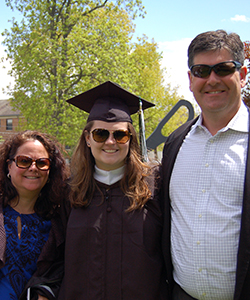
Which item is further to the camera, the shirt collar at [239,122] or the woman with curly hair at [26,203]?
the woman with curly hair at [26,203]

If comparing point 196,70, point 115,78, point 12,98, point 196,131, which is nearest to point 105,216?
point 196,131

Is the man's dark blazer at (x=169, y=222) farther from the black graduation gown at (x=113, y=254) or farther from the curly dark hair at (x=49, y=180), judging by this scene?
the curly dark hair at (x=49, y=180)

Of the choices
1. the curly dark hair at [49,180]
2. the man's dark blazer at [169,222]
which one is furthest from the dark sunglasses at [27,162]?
the man's dark blazer at [169,222]

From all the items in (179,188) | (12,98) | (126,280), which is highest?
(12,98)

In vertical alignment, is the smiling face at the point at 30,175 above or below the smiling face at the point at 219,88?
below

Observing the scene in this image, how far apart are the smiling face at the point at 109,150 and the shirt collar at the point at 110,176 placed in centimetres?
3

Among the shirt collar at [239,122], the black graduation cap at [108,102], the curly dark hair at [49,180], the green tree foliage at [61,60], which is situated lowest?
the curly dark hair at [49,180]

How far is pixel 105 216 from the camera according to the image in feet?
7.30

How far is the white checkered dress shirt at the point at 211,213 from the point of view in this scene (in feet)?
6.12

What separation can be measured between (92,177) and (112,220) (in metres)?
0.41

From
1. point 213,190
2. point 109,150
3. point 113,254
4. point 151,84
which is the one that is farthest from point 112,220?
point 151,84

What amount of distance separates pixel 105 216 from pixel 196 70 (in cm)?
120

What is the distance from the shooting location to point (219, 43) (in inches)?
78.1

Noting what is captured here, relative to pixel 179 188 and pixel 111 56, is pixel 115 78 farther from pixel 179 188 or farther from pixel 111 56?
pixel 179 188
